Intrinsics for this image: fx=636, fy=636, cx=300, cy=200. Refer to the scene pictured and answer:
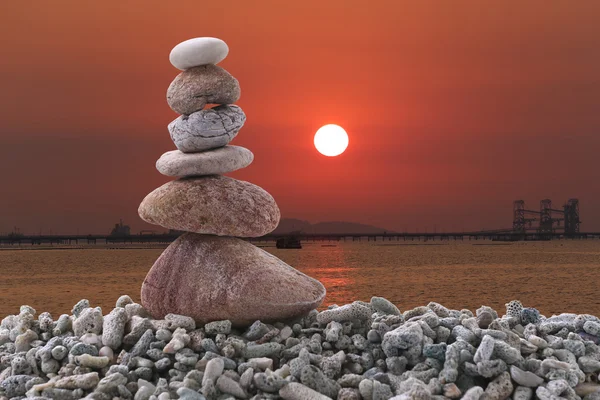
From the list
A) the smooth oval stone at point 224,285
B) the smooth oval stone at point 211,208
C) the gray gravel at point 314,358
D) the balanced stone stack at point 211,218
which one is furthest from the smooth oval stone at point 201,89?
the gray gravel at point 314,358

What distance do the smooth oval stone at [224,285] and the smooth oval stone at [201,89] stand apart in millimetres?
2171

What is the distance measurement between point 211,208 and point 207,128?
1346 millimetres

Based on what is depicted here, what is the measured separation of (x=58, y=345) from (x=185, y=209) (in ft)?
9.04

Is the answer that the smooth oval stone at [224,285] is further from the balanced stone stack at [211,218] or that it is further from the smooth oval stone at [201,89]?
the smooth oval stone at [201,89]

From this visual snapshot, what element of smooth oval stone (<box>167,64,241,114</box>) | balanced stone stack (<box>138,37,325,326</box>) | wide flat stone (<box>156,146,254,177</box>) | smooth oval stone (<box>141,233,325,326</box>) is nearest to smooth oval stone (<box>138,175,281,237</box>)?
balanced stone stack (<box>138,37,325,326</box>)

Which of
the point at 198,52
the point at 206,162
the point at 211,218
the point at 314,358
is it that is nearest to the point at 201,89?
Result: the point at 198,52

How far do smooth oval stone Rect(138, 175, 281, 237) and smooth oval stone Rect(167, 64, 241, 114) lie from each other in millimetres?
1239

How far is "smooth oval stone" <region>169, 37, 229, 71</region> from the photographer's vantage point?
10.4 m

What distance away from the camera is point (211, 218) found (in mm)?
9906

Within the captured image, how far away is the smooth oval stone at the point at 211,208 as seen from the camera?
32.6 feet

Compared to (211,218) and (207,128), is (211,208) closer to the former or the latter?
(211,218)

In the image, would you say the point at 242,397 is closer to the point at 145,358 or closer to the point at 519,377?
the point at 145,358

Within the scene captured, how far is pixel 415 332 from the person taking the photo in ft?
28.4

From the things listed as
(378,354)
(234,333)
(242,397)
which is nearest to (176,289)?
(234,333)
